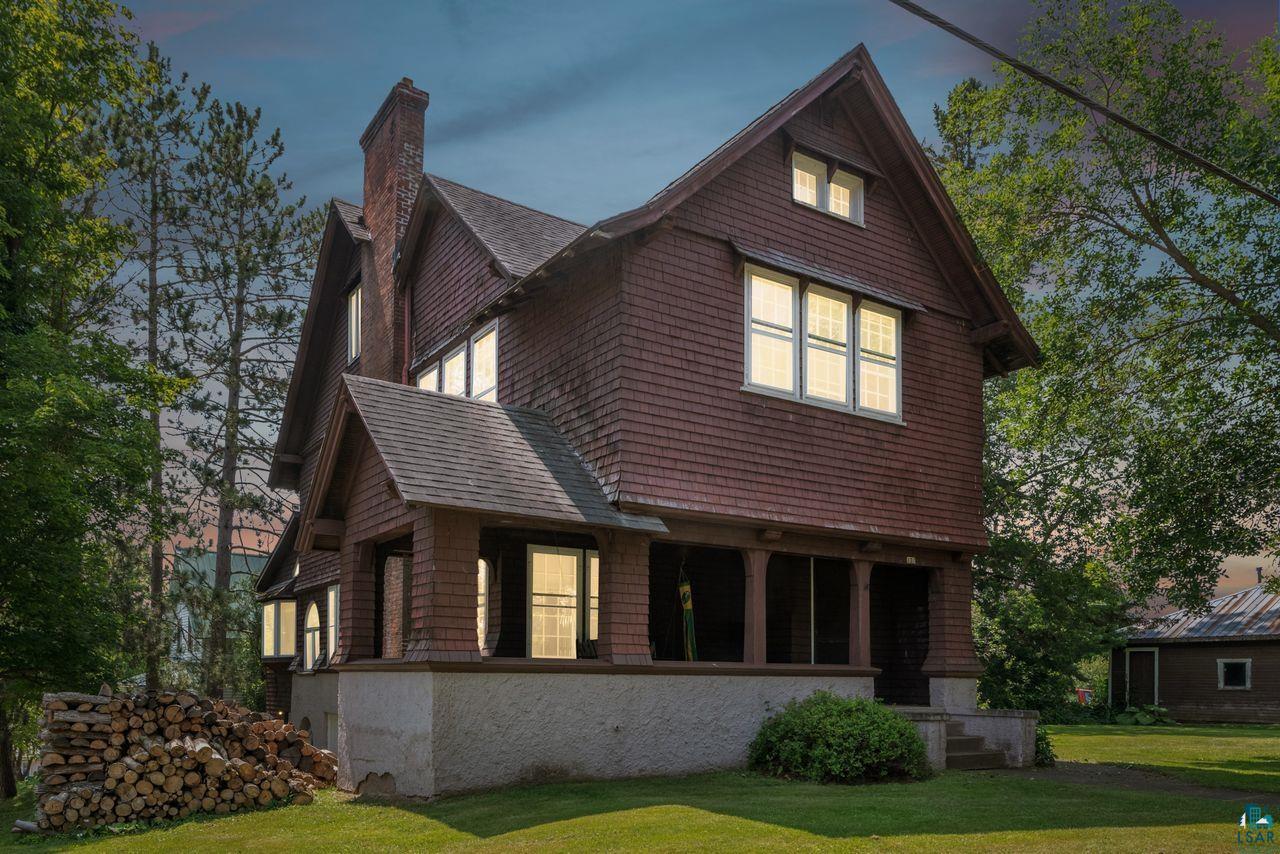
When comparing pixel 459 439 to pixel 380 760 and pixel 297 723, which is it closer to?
pixel 380 760

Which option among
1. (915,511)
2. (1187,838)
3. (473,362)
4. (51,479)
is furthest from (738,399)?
(51,479)

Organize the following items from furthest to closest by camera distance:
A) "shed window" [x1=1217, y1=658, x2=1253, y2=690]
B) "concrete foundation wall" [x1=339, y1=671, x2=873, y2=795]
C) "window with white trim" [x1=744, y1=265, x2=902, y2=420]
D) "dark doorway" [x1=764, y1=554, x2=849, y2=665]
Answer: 1. "shed window" [x1=1217, y1=658, x2=1253, y2=690]
2. "dark doorway" [x1=764, y1=554, x2=849, y2=665]
3. "window with white trim" [x1=744, y1=265, x2=902, y2=420]
4. "concrete foundation wall" [x1=339, y1=671, x2=873, y2=795]

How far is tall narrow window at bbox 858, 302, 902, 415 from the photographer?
17625 mm

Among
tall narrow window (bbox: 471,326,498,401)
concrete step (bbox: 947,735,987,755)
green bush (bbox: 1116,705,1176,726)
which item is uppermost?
tall narrow window (bbox: 471,326,498,401)

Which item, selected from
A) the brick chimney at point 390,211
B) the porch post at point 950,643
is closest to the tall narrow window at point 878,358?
the porch post at point 950,643

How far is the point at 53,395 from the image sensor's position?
666 inches

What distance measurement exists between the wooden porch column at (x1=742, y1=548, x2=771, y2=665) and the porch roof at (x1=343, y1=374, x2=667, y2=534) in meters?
1.99

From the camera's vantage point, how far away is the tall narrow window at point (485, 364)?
17.9 metres

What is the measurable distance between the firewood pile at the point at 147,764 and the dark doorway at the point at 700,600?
6338mm

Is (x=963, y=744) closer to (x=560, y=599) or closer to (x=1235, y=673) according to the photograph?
(x=560, y=599)

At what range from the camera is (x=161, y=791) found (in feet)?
42.3

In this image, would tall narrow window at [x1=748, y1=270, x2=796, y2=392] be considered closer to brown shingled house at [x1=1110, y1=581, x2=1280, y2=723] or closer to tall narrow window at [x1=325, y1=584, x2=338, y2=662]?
tall narrow window at [x1=325, y1=584, x2=338, y2=662]

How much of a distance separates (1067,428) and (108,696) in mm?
19707

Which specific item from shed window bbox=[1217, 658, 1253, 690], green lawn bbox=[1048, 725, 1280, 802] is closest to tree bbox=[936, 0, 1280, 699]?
green lawn bbox=[1048, 725, 1280, 802]
